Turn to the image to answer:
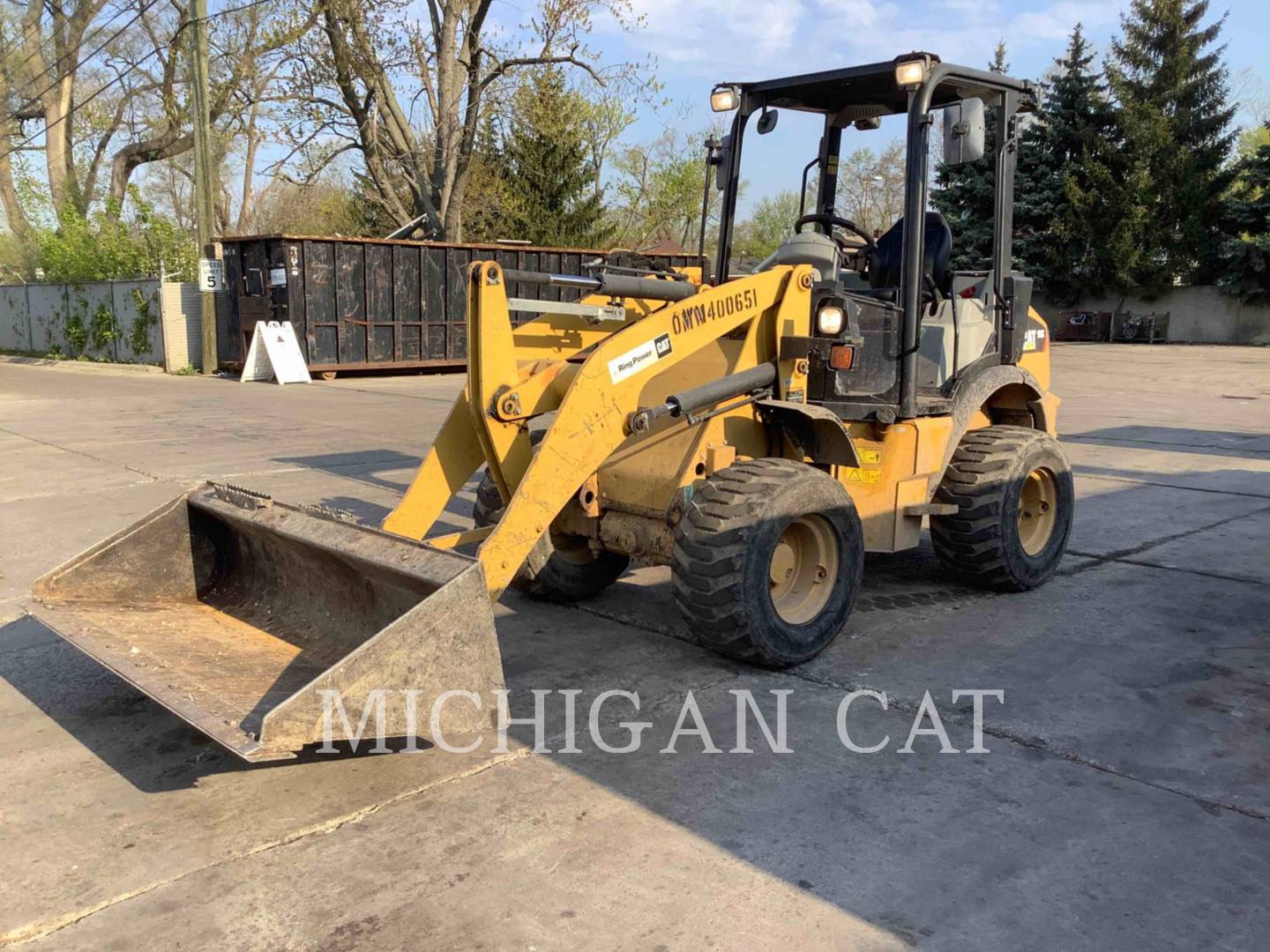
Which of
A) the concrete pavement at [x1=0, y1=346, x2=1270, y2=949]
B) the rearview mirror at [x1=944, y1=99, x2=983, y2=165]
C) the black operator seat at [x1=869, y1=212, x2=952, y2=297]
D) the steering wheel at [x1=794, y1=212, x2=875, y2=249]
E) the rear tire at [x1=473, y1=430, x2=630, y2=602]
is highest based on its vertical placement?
the rearview mirror at [x1=944, y1=99, x2=983, y2=165]

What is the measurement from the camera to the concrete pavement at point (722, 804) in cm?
300

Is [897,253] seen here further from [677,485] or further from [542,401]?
[542,401]

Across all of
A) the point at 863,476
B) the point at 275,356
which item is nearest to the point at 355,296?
the point at 275,356

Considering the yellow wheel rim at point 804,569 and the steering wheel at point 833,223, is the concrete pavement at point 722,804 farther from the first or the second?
the steering wheel at point 833,223

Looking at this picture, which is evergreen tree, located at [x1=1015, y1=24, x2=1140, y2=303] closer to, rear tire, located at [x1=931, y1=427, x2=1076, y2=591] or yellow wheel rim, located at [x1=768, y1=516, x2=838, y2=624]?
rear tire, located at [x1=931, y1=427, x2=1076, y2=591]

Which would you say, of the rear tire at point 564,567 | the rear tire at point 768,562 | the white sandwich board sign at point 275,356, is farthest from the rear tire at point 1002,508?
the white sandwich board sign at point 275,356

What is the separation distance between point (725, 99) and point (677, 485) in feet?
8.57

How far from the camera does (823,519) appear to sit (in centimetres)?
498

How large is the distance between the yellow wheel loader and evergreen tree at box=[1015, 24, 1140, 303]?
106 feet

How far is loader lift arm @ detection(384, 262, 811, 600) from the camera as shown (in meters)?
4.38

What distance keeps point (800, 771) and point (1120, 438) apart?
Result: 10664mm

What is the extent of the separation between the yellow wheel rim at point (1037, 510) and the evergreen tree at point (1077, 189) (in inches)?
1250

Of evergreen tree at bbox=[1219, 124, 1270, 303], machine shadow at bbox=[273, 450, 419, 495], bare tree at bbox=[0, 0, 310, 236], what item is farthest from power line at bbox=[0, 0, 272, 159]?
evergreen tree at bbox=[1219, 124, 1270, 303]

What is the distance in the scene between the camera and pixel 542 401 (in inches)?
186
